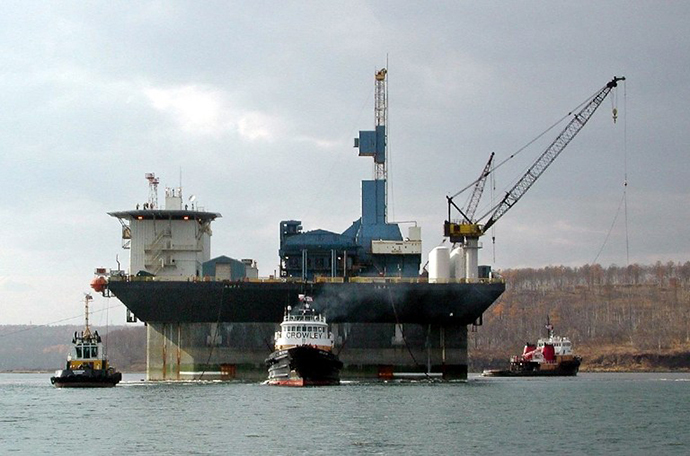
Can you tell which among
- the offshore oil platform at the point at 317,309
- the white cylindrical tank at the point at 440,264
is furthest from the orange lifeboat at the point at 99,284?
the white cylindrical tank at the point at 440,264

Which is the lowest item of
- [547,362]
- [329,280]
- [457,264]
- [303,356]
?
[547,362]

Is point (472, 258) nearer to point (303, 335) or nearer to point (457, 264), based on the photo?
point (457, 264)

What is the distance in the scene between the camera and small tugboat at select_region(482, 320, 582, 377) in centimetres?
15075

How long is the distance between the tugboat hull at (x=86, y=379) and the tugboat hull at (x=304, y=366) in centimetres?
1329

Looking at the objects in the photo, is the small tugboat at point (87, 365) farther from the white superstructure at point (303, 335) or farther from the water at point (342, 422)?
the white superstructure at point (303, 335)

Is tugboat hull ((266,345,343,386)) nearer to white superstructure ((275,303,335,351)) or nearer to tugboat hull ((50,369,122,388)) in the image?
white superstructure ((275,303,335,351))

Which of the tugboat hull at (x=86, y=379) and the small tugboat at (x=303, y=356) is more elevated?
the small tugboat at (x=303, y=356)

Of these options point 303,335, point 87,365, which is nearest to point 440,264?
point 303,335

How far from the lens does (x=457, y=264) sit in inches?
4653

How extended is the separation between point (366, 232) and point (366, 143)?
10011 mm

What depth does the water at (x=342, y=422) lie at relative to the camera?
183 feet

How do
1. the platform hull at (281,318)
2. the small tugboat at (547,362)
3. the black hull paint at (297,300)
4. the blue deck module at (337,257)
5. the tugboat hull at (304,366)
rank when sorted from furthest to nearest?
1. the small tugboat at (547,362)
2. the blue deck module at (337,257)
3. the platform hull at (281,318)
4. the black hull paint at (297,300)
5. the tugboat hull at (304,366)

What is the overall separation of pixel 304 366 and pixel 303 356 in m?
0.90

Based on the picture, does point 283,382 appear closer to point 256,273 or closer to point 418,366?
point 418,366
